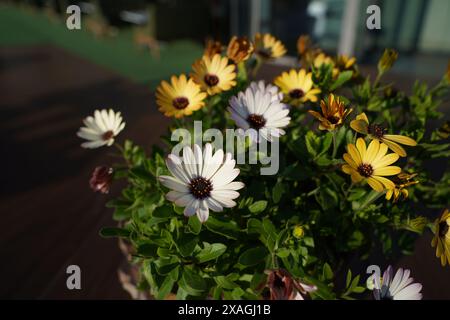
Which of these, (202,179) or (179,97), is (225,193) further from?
(179,97)

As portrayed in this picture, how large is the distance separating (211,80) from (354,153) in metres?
0.27

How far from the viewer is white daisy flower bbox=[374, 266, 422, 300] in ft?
1.54

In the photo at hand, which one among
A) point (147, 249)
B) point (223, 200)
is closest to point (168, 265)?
point (147, 249)

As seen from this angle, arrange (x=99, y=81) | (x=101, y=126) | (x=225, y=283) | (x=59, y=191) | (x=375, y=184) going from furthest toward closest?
(x=99, y=81) < (x=59, y=191) < (x=101, y=126) < (x=225, y=283) < (x=375, y=184)

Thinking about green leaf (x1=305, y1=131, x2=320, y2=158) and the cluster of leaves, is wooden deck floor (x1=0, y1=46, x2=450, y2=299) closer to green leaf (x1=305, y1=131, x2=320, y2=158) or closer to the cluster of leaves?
the cluster of leaves

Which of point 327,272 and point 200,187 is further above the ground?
point 200,187

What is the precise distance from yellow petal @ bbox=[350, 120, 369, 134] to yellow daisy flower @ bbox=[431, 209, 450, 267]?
0.15 meters

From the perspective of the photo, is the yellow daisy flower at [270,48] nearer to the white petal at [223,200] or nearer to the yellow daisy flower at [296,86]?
the yellow daisy flower at [296,86]

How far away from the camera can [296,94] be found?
0.63m

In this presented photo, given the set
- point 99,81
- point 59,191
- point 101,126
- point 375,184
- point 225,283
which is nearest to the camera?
point 375,184

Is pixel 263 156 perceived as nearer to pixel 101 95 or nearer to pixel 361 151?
pixel 361 151

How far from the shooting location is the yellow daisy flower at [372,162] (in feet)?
1.50

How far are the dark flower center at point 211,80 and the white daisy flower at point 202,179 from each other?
0.50 ft

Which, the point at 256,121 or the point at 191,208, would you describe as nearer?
the point at 191,208
